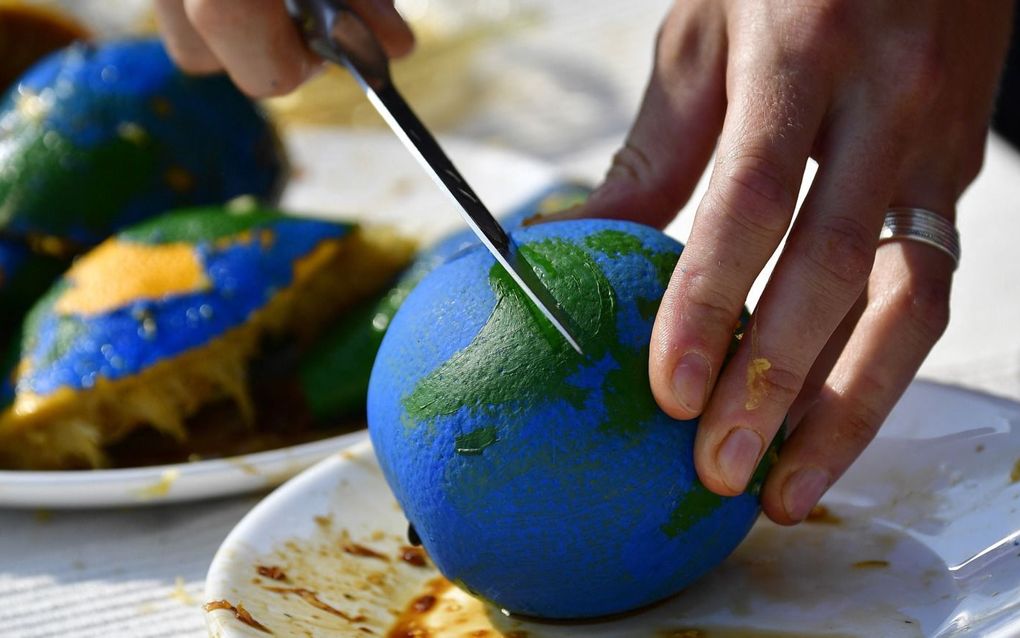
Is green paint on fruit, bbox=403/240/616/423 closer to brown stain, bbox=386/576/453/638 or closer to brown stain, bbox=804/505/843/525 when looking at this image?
brown stain, bbox=386/576/453/638

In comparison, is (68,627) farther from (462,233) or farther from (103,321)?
(462,233)

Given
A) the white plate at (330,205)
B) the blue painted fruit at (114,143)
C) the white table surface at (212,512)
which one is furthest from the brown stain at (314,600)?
the blue painted fruit at (114,143)

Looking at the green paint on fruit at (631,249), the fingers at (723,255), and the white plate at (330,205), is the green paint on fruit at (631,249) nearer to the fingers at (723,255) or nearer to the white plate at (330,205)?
the fingers at (723,255)

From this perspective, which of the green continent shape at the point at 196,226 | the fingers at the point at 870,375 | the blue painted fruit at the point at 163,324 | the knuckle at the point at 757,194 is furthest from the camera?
the green continent shape at the point at 196,226

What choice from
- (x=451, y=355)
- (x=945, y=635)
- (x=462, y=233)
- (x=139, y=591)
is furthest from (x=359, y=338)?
(x=945, y=635)

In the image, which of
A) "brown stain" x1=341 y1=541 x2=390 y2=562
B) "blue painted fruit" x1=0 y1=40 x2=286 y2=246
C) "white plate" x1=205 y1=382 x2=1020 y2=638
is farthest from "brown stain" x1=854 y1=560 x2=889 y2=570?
"blue painted fruit" x1=0 y1=40 x2=286 y2=246

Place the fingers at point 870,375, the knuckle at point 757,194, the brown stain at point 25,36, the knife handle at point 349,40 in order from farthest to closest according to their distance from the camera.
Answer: the brown stain at point 25,36, the knife handle at point 349,40, the fingers at point 870,375, the knuckle at point 757,194
